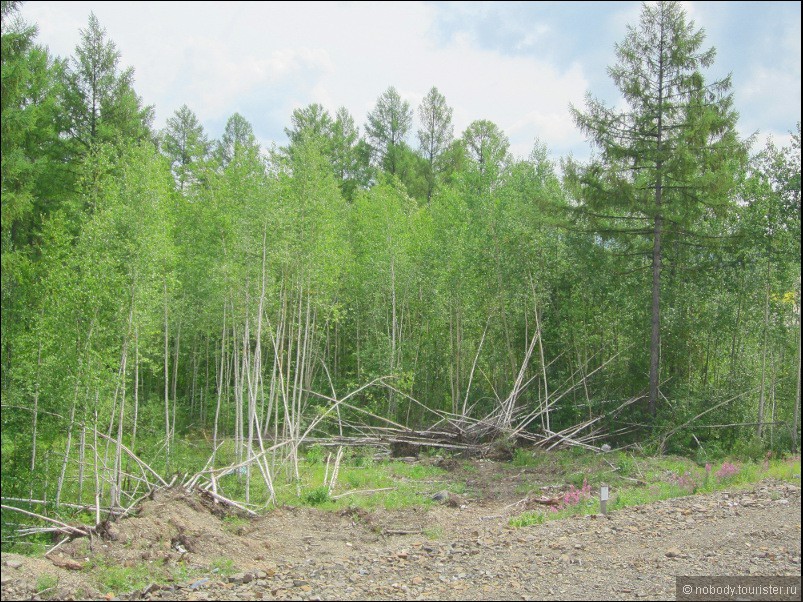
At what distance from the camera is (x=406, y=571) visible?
6.40m

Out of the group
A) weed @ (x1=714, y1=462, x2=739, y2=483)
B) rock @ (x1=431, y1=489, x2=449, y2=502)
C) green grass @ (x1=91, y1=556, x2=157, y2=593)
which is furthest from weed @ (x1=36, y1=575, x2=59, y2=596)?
weed @ (x1=714, y1=462, x2=739, y2=483)

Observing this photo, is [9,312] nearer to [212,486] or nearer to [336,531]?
[212,486]

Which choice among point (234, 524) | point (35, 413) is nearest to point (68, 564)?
point (234, 524)

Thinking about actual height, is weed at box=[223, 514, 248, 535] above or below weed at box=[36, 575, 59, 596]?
below

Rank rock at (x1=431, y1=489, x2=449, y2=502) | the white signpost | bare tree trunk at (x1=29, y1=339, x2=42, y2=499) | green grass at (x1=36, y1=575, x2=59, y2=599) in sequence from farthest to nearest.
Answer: rock at (x1=431, y1=489, x2=449, y2=502) → bare tree trunk at (x1=29, y1=339, x2=42, y2=499) → the white signpost → green grass at (x1=36, y1=575, x2=59, y2=599)

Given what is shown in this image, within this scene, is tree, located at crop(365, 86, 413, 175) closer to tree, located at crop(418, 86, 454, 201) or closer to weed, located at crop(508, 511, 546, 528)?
tree, located at crop(418, 86, 454, 201)

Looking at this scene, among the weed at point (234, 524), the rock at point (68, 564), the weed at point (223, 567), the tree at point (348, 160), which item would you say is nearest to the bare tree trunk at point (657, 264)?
the weed at point (234, 524)

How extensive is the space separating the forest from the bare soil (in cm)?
164

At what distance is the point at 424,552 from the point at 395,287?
10.7 meters

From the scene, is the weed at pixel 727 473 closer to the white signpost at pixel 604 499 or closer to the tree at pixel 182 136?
the white signpost at pixel 604 499

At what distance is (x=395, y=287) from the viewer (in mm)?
17297

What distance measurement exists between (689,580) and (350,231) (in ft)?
47.4

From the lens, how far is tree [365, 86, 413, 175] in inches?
1084

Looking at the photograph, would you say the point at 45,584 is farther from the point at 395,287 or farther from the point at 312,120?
the point at 312,120
